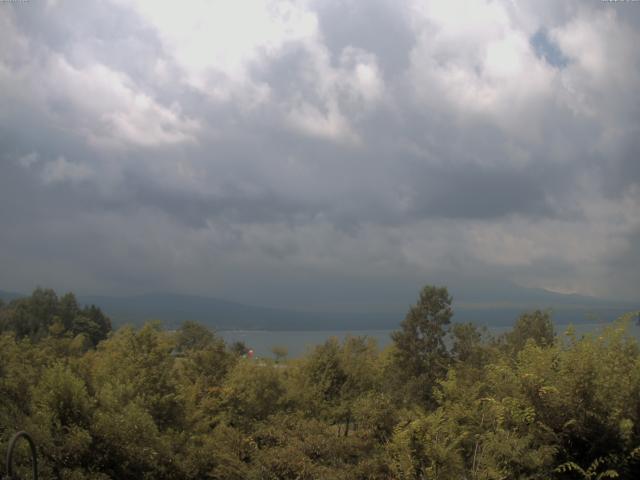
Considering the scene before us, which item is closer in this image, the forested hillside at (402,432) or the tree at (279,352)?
the forested hillside at (402,432)

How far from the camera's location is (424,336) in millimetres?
43438

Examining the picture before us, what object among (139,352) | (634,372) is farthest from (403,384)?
(634,372)

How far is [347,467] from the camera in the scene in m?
12.9

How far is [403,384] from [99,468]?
29137 mm

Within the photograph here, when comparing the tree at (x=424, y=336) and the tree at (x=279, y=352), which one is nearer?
the tree at (x=279, y=352)

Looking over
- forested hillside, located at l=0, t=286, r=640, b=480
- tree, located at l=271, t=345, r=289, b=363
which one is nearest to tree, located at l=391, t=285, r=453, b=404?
tree, located at l=271, t=345, r=289, b=363

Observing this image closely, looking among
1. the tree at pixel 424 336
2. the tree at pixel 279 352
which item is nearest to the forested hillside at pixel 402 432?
the tree at pixel 279 352

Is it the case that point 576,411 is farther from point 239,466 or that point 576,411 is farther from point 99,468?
point 99,468

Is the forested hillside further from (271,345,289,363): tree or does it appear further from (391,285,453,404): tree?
(391,285,453,404): tree

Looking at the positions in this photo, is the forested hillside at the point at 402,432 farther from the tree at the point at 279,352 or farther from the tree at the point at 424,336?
the tree at the point at 424,336

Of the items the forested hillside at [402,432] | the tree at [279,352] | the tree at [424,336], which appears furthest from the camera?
the tree at [424,336]

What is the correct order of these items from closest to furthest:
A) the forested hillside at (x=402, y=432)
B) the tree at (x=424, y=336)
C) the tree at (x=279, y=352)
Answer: the forested hillside at (x=402, y=432) < the tree at (x=279, y=352) < the tree at (x=424, y=336)

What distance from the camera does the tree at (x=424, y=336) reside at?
42.0 meters

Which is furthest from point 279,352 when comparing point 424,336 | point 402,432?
point 402,432
